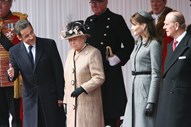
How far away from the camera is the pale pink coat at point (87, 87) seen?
6055mm

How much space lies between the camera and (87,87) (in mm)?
6004

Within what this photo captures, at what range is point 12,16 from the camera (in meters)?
6.97

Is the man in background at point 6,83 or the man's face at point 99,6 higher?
the man's face at point 99,6

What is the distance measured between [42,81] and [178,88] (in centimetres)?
157

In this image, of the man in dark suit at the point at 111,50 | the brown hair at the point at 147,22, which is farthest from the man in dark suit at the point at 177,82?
the man in dark suit at the point at 111,50

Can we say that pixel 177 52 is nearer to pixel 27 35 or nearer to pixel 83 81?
pixel 83 81

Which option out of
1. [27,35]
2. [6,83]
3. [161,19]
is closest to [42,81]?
[27,35]

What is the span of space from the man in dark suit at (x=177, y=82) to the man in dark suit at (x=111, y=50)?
1.33 meters

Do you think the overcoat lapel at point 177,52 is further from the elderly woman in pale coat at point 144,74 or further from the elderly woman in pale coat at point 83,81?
the elderly woman in pale coat at point 83,81

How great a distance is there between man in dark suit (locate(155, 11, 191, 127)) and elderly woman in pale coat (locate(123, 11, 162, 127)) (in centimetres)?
22

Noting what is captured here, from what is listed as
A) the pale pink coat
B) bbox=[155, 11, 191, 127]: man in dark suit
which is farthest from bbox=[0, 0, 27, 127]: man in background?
bbox=[155, 11, 191, 127]: man in dark suit

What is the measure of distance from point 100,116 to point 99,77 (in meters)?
0.42

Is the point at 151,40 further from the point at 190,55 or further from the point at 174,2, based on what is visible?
the point at 174,2

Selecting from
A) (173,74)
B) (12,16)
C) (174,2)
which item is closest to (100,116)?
(173,74)
